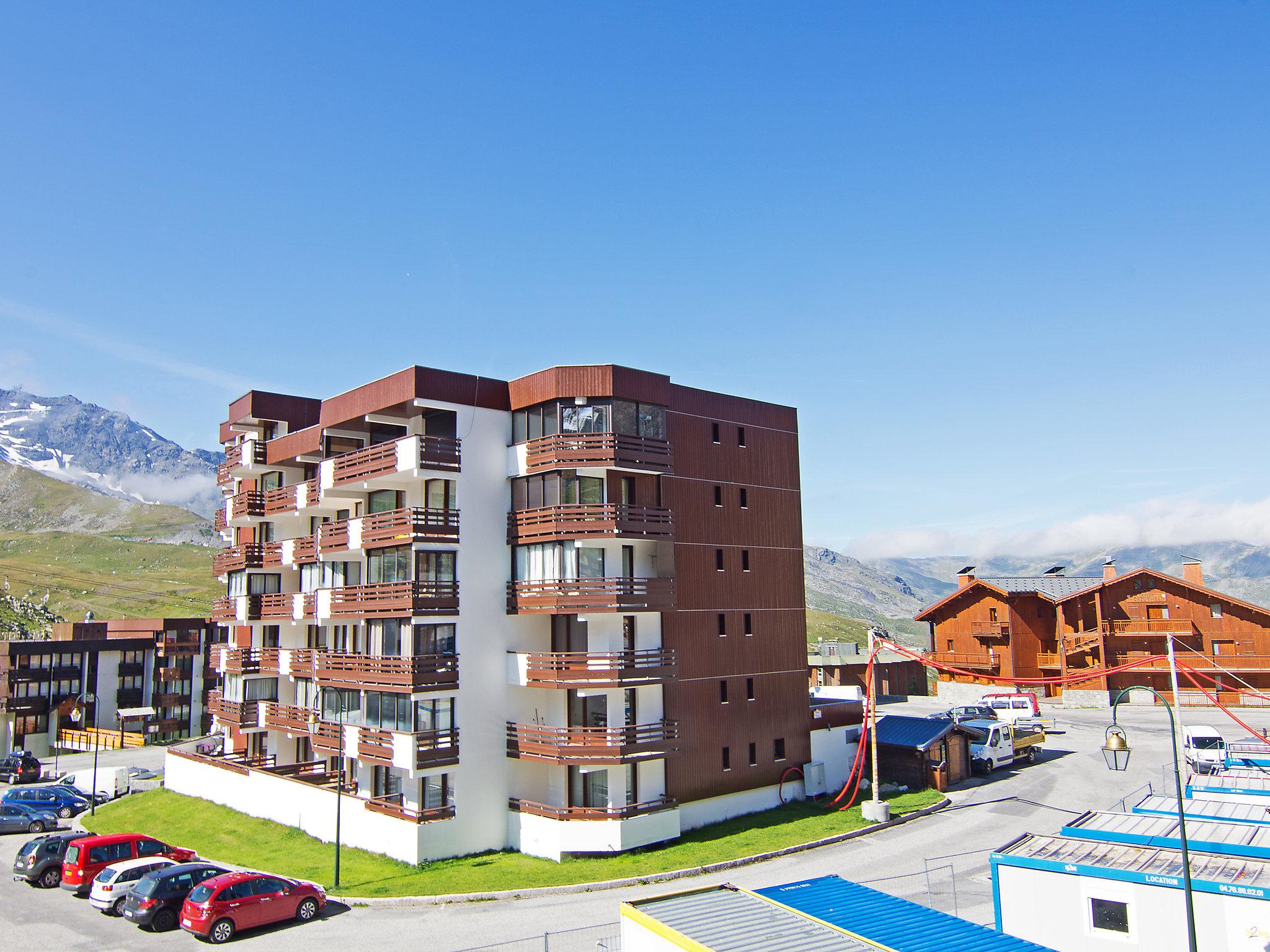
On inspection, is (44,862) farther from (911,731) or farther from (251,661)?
(911,731)

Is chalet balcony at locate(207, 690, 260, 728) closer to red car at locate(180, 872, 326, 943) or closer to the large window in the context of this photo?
the large window

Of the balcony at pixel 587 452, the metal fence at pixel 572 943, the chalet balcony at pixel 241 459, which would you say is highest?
the chalet balcony at pixel 241 459

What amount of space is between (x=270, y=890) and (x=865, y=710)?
1216 inches

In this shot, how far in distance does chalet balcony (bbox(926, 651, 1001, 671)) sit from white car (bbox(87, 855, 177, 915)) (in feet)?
217

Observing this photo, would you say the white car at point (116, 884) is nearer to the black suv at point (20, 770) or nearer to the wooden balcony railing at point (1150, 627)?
the black suv at point (20, 770)

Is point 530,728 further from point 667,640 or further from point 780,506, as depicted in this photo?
point 780,506

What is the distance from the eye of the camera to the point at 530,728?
3547 cm

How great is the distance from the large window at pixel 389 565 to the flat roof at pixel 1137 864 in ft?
80.2

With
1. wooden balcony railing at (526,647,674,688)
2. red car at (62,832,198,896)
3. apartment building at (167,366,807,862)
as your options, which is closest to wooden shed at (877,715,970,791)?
apartment building at (167,366,807,862)

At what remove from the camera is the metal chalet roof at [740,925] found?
16375 mm

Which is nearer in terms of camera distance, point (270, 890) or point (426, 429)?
point (270, 890)

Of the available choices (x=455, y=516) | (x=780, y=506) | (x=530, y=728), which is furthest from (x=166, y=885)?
(x=780, y=506)

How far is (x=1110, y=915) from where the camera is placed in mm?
21156

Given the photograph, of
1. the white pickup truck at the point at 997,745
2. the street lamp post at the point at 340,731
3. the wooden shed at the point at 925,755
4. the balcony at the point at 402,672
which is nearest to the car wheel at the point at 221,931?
the street lamp post at the point at 340,731
